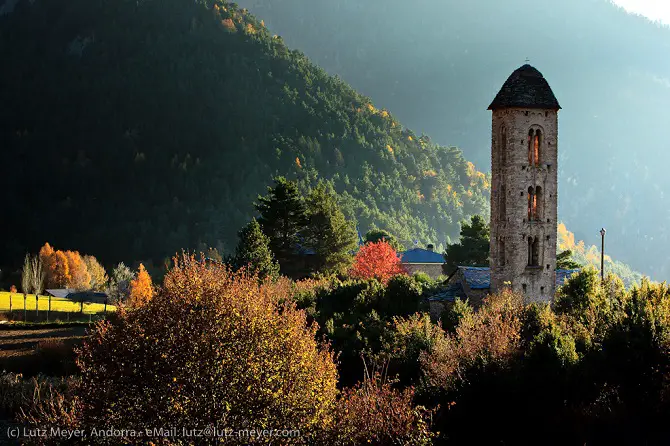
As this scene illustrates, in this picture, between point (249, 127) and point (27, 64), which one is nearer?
point (249, 127)

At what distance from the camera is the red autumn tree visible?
67938 mm

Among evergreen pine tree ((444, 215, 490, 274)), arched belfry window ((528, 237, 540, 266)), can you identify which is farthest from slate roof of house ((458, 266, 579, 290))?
evergreen pine tree ((444, 215, 490, 274))

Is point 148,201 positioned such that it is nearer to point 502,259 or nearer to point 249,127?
point 249,127

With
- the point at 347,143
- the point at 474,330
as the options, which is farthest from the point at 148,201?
the point at 474,330

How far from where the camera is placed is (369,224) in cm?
13150

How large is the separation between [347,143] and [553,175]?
10830cm

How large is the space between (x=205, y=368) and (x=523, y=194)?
32.0 meters

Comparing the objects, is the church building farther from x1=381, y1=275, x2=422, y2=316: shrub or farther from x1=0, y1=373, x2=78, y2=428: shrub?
x1=0, y1=373, x2=78, y2=428: shrub

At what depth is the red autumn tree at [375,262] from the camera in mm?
67938

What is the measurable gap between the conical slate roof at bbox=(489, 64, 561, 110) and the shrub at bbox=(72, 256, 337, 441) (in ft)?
99.1

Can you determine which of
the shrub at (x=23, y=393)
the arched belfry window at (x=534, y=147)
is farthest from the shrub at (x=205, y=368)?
the arched belfry window at (x=534, y=147)

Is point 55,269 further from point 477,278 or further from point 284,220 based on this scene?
point 477,278

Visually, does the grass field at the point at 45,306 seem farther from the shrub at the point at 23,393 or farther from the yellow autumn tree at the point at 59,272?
the shrub at the point at 23,393

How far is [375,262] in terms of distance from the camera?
227ft
